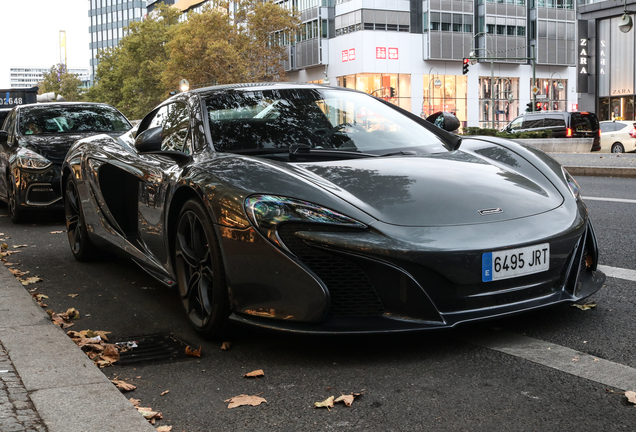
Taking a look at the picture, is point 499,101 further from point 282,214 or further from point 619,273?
point 282,214

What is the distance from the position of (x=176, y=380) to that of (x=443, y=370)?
114 centimetres

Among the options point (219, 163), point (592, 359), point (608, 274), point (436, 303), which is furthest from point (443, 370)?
point (608, 274)

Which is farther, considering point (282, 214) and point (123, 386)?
point (282, 214)

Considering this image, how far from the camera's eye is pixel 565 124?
83.6ft

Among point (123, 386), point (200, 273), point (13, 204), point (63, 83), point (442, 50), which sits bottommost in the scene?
point (123, 386)

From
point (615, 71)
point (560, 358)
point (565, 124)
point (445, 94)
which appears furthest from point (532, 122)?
point (445, 94)

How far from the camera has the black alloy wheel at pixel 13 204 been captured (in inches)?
354

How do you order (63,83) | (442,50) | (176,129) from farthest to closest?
(63,83) < (442,50) < (176,129)

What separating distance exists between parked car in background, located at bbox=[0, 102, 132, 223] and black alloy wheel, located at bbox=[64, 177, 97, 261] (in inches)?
100.0

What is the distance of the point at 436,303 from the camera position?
3.13 meters

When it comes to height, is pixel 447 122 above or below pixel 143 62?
below

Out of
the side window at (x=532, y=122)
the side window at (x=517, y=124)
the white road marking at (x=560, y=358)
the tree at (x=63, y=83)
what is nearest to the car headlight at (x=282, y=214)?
the white road marking at (x=560, y=358)

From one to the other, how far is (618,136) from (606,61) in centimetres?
3120

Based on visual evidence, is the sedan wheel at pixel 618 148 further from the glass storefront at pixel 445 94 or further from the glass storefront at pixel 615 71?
the glass storefront at pixel 445 94
